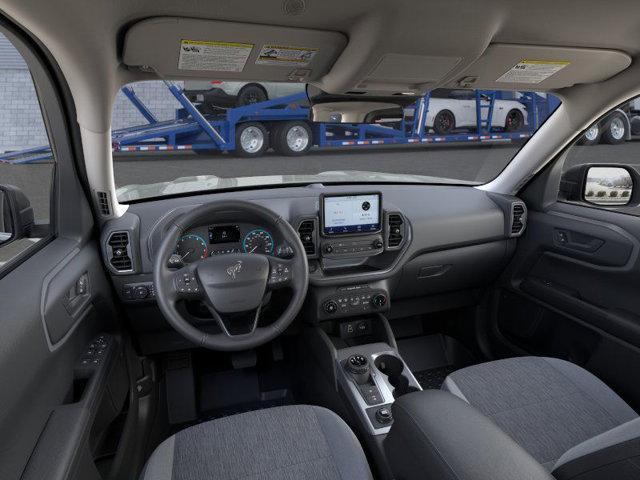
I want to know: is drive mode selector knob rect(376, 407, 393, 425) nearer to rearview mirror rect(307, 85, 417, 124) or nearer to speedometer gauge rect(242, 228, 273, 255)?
speedometer gauge rect(242, 228, 273, 255)

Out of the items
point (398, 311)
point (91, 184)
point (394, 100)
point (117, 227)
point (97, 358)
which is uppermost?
point (394, 100)

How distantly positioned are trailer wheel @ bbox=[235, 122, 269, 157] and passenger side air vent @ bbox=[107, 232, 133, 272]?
14.1 feet

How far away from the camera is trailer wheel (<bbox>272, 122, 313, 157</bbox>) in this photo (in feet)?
19.6

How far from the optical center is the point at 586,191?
8.50 ft

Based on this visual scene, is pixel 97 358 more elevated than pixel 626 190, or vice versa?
pixel 626 190

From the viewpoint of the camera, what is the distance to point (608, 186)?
8.11 feet

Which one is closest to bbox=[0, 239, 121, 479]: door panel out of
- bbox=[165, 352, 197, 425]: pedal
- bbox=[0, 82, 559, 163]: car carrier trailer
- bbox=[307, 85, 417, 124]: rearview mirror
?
bbox=[165, 352, 197, 425]: pedal

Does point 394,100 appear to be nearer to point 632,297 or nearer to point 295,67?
point 295,67

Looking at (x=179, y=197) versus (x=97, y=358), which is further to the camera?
(x=179, y=197)

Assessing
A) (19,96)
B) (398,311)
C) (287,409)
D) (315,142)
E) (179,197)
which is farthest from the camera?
(315,142)

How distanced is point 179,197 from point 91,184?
495 mm

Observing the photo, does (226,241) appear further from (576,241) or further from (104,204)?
(576,241)

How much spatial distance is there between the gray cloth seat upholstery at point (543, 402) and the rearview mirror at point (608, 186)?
3.29 feet

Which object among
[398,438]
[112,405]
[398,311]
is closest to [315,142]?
[398,311]
